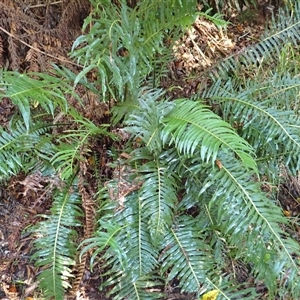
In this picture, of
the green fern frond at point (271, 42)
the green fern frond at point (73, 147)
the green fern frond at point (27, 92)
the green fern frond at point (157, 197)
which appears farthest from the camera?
the green fern frond at point (271, 42)

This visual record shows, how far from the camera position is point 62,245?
169 centimetres

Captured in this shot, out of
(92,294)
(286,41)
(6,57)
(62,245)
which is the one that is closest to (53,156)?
(62,245)

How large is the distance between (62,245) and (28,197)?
377mm

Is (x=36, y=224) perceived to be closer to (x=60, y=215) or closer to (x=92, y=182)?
(x=60, y=215)

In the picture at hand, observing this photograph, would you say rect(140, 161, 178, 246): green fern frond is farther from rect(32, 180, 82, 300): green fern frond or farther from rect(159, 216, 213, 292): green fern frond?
rect(32, 180, 82, 300): green fern frond

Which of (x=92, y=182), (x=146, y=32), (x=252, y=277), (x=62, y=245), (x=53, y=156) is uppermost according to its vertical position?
(x=146, y=32)

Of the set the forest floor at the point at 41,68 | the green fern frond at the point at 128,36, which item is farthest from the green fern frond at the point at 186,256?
the green fern frond at the point at 128,36

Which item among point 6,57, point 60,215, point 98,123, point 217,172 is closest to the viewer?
point 217,172

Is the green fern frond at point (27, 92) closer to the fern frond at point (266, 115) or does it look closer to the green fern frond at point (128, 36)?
the green fern frond at point (128, 36)

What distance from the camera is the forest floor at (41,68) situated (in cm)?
180

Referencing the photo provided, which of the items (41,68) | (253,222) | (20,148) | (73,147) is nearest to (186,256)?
(253,222)

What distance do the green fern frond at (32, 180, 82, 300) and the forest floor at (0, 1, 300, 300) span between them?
10 centimetres

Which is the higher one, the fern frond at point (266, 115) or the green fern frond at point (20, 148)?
the green fern frond at point (20, 148)

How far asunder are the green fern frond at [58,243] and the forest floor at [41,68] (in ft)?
0.33
